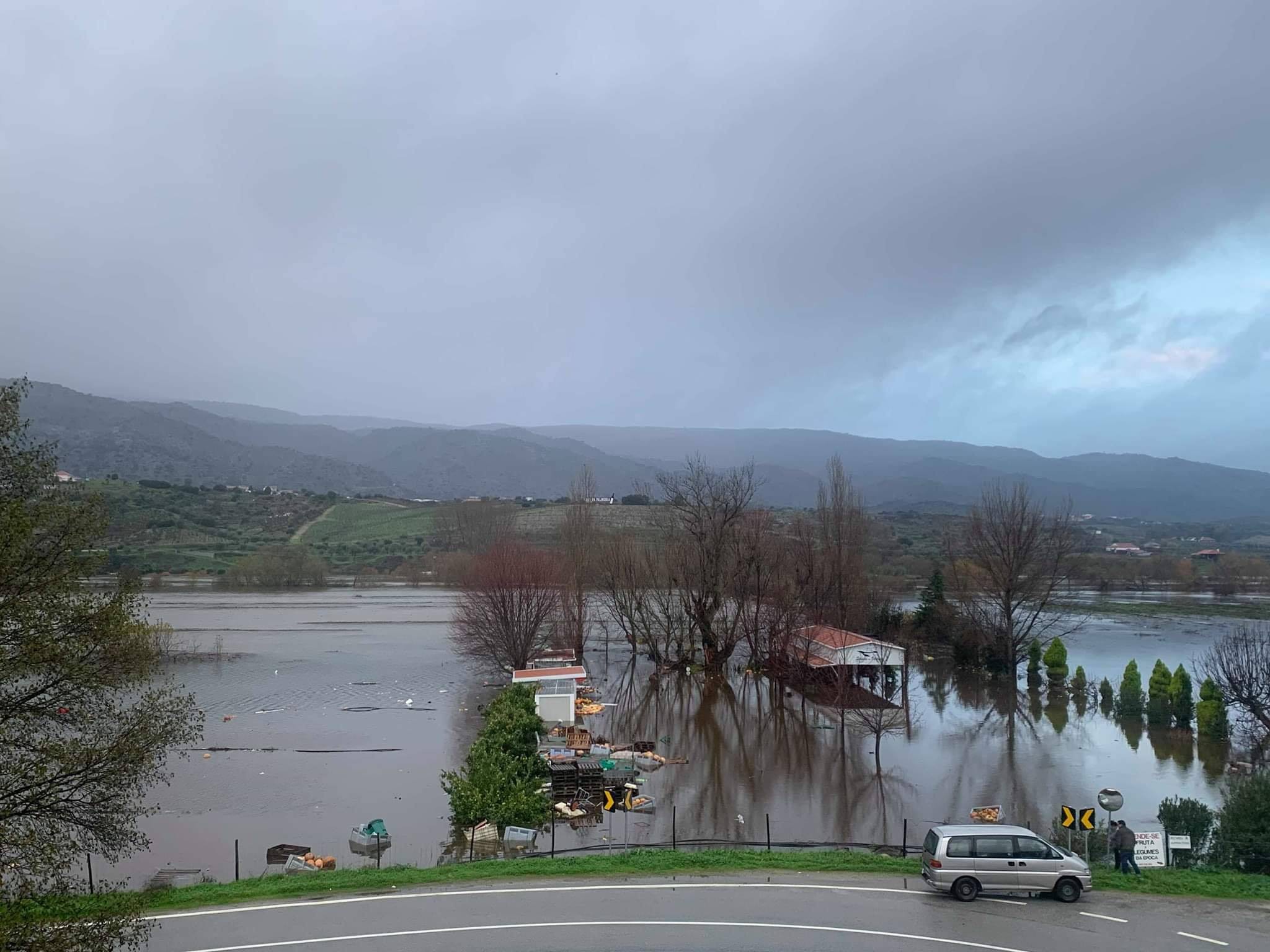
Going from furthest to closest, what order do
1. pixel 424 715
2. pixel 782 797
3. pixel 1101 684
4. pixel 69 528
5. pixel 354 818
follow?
1. pixel 1101 684
2. pixel 424 715
3. pixel 782 797
4. pixel 354 818
5. pixel 69 528

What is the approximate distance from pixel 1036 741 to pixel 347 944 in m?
25.6

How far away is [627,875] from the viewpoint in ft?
50.1

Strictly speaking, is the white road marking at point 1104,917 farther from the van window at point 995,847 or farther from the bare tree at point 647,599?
the bare tree at point 647,599

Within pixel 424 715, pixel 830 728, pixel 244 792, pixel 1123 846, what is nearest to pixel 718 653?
→ pixel 830 728

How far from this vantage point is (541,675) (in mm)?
34000

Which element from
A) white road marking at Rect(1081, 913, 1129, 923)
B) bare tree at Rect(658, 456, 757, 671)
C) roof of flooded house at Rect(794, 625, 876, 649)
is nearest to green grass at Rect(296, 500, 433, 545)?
bare tree at Rect(658, 456, 757, 671)

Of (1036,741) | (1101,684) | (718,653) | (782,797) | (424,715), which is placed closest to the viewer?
(782,797)

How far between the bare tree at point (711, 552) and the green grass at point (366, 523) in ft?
266

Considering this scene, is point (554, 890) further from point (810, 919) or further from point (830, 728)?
point (830, 728)

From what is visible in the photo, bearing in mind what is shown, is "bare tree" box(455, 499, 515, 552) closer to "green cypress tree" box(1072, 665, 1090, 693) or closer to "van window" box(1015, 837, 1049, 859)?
"green cypress tree" box(1072, 665, 1090, 693)

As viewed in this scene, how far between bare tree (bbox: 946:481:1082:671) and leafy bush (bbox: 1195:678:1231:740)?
10.5m

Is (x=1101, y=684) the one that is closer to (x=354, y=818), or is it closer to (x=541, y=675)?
(x=541, y=675)

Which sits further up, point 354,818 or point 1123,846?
point 1123,846

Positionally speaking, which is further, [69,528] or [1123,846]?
[1123,846]
